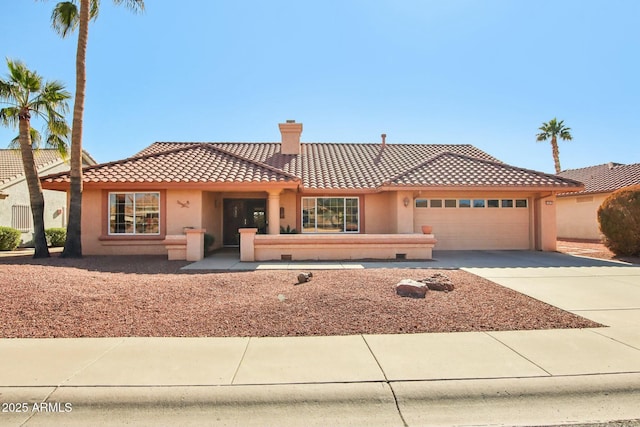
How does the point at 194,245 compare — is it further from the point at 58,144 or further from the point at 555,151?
the point at 555,151

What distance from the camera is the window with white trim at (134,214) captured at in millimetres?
14547

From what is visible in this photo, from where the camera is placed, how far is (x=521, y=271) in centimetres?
1051

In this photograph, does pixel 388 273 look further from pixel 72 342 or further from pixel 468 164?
pixel 468 164

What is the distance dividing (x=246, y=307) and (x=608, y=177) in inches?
1096

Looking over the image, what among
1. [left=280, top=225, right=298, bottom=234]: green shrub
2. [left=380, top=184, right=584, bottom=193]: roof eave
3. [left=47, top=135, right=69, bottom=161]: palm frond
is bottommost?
[left=280, top=225, right=298, bottom=234]: green shrub

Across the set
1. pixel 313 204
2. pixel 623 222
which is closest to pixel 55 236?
pixel 313 204

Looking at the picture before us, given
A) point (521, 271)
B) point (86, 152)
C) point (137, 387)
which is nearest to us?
point (137, 387)

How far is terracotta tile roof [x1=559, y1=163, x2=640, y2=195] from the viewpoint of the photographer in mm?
21625

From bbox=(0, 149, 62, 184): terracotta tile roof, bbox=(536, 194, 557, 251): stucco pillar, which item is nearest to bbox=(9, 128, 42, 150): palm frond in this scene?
bbox=(0, 149, 62, 184): terracotta tile roof

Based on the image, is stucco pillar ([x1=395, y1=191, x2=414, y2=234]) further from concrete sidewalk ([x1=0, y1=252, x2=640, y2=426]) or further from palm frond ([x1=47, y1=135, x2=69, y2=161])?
palm frond ([x1=47, y1=135, x2=69, y2=161])

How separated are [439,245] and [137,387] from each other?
14.6 metres

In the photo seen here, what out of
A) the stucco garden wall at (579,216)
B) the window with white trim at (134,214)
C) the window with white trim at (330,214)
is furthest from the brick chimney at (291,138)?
the stucco garden wall at (579,216)

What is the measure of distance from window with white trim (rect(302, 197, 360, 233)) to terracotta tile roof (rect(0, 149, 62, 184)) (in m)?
16.4

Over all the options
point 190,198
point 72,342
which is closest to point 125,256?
point 190,198
